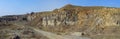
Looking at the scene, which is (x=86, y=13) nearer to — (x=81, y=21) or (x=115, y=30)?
(x=81, y=21)

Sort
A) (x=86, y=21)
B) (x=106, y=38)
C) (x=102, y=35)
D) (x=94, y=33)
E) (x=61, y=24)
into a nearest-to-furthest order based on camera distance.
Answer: (x=106, y=38) < (x=102, y=35) < (x=94, y=33) < (x=86, y=21) < (x=61, y=24)

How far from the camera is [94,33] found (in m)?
71.8

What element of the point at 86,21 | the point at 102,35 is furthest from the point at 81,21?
the point at 102,35

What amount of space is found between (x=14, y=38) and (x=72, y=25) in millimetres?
31798

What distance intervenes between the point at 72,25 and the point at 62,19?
359 inches

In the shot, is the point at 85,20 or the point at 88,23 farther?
the point at 85,20

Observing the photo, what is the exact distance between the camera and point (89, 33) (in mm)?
74062

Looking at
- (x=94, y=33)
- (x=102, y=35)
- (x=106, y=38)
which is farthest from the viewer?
(x=94, y=33)

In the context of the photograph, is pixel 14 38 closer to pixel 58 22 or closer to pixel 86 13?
pixel 86 13

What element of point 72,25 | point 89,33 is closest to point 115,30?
point 89,33

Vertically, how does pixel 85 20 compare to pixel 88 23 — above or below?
above

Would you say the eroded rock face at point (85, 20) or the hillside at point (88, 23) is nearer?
the hillside at point (88, 23)

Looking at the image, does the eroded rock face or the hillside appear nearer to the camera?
the hillside

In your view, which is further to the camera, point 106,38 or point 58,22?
point 58,22
